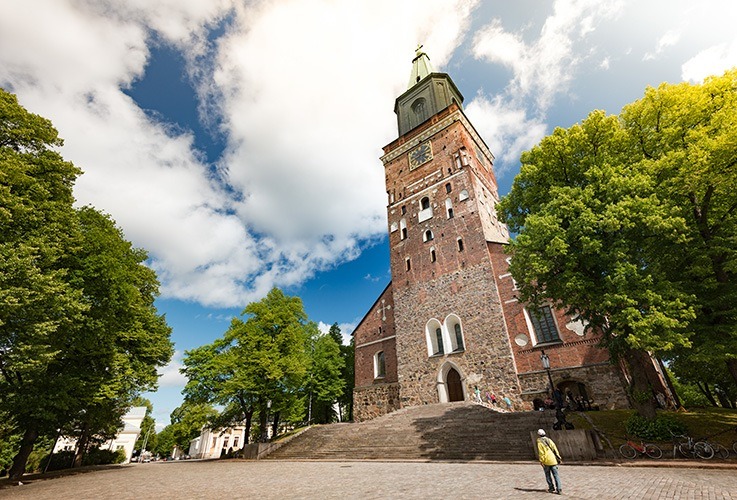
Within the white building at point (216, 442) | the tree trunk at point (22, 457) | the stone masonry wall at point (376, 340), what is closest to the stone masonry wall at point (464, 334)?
the stone masonry wall at point (376, 340)

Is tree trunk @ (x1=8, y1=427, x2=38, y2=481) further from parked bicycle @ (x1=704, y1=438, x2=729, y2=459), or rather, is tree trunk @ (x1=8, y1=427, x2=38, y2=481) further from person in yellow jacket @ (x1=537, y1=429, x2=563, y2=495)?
parked bicycle @ (x1=704, y1=438, x2=729, y2=459)

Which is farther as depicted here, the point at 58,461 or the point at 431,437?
the point at 58,461

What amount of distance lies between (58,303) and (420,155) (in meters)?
30.2

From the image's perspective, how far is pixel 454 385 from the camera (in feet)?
78.0

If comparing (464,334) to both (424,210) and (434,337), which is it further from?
(424,210)

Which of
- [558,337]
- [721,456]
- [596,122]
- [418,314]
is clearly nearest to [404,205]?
[418,314]

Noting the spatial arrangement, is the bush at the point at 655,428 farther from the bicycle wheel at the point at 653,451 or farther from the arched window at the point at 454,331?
the arched window at the point at 454,331

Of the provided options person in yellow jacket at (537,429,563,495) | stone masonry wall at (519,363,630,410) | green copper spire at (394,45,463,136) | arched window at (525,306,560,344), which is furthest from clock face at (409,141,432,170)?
person in yellow jacket at (537,429,563,495)

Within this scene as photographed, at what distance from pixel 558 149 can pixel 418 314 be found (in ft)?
54.6

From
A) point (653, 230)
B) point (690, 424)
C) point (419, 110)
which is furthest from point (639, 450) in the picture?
point (419, 110)

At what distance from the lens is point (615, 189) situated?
1202 cm

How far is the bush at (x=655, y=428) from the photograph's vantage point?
11109 mm

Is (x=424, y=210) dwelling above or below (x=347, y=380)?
above

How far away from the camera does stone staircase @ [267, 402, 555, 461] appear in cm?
1427
